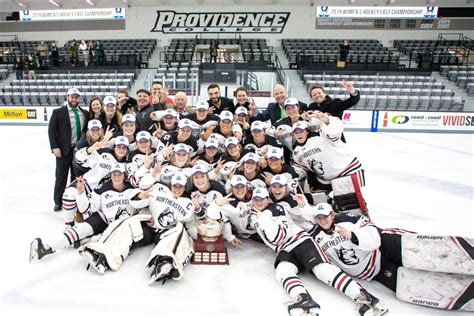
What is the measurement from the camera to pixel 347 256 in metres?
3.03

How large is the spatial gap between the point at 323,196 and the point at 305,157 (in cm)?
49

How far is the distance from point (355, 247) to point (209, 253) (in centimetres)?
131

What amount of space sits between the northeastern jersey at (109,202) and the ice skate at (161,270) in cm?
77

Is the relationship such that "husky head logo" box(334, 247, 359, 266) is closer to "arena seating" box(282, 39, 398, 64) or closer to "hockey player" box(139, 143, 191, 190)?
"hockey player" box(139, 143, 191, 190)

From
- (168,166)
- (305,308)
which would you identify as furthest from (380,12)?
(305,308)

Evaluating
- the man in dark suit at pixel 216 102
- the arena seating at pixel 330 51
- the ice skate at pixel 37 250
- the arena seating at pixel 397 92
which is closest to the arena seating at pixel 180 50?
the arena seating at pixel 330 51

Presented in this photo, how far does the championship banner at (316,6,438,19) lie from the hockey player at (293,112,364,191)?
1148 cm

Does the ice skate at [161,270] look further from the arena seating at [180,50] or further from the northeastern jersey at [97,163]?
the arena seating at [180,50]

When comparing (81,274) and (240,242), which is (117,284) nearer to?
(81,274)

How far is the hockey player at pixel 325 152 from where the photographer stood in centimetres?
398

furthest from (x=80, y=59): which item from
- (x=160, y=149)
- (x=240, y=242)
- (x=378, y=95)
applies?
(x=240, y=242)

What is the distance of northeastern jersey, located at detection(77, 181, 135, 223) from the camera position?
3609mm

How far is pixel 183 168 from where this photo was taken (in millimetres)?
3887

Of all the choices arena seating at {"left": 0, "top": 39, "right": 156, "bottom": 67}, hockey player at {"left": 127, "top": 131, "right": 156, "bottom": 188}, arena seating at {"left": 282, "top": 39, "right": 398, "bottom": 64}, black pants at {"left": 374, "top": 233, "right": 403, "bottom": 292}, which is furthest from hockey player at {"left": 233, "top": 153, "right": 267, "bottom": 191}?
arena seating at {"left": 0, "top": 39, "right": 156, "bottom": 67}
